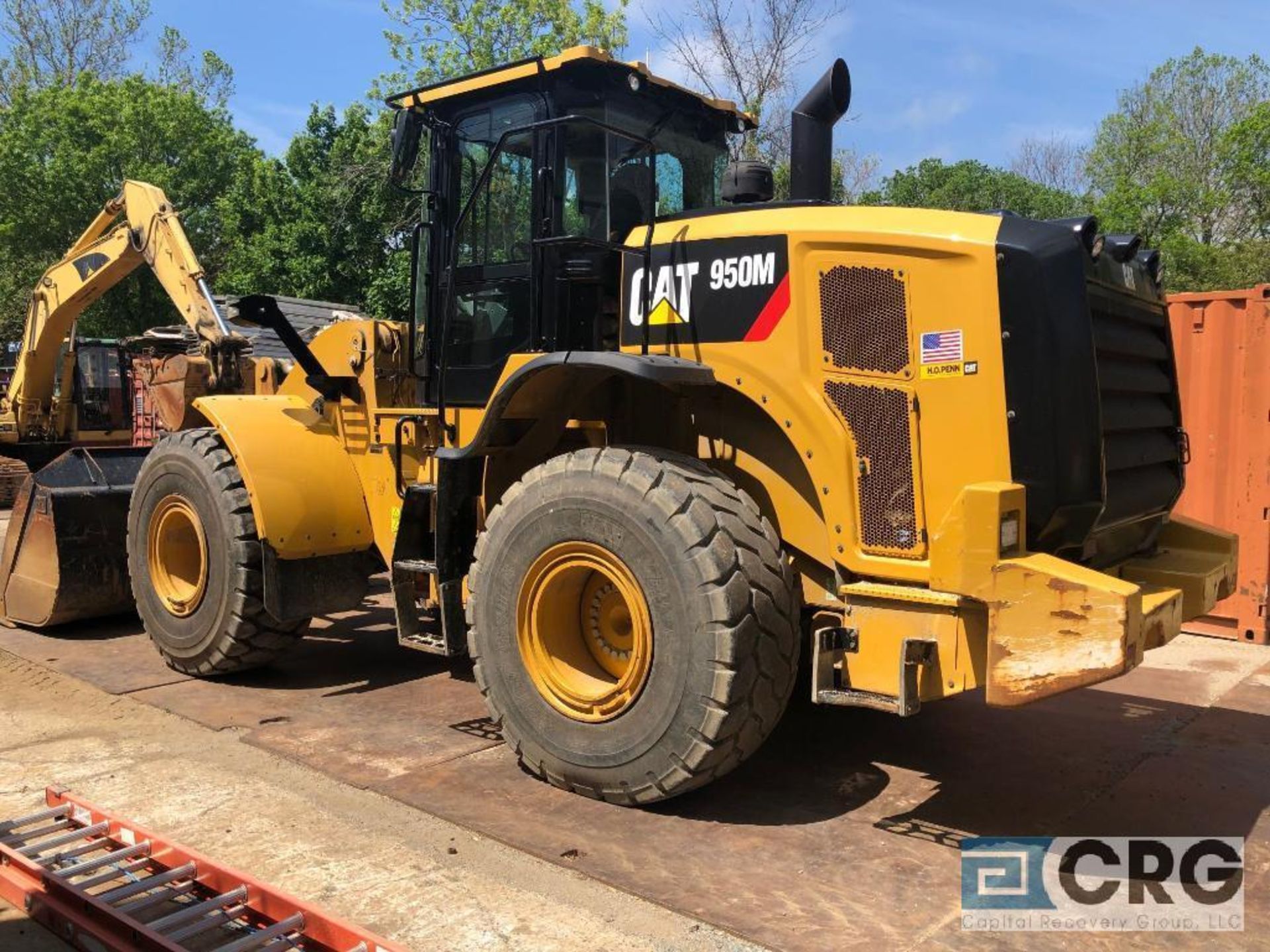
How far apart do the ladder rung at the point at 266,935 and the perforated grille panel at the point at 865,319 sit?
2.64 meters

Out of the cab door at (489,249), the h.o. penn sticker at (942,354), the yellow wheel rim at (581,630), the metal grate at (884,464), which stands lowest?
the yellow wheel rim at (581,630)

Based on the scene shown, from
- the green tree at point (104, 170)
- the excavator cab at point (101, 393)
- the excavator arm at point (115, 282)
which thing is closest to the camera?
the excavator arm at point (115, 282)

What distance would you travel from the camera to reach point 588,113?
494cm

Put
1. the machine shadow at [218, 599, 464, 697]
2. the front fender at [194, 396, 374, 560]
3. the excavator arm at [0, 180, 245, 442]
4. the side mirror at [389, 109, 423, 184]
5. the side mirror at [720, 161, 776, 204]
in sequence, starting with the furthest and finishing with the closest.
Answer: the excavator arm at [0, 180, 245, 442]
the machine shadow at [218, 599, 464, 697]
the front fender at [194, 396, 374, 560]
the side mirror at [389, 109, 423, 184]
the side mirror at [720, 161, 776, 204]

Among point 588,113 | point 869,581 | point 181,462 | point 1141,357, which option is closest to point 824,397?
point 869,581

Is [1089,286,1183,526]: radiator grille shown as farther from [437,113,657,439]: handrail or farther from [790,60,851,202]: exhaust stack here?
[437,113,657,439]: handrail

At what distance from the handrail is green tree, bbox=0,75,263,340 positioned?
2360 centimetres

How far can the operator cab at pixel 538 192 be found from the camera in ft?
15.9

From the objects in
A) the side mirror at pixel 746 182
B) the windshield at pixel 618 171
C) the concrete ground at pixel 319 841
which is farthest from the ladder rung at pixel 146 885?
the side mirror at pixel 746 182

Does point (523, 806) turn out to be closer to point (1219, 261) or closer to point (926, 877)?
point (926, 877)

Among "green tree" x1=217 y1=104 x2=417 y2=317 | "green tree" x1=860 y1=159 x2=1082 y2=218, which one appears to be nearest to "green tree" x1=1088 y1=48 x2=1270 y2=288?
"green tree" x1=860 y1=159 x2=1082 y2=218

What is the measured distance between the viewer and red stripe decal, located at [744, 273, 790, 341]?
162 inches

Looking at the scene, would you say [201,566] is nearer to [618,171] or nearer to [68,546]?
[68,546]

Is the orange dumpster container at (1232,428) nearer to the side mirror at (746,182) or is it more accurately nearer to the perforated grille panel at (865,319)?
the side mirror at (746,182)
